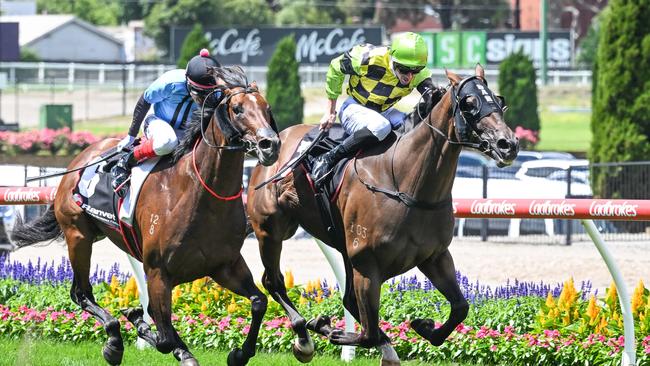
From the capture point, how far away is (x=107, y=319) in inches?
320

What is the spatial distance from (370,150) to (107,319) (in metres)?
2.05

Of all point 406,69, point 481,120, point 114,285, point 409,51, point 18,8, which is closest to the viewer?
point 481,120

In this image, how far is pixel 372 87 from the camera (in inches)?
314

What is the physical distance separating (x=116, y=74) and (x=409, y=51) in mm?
47172

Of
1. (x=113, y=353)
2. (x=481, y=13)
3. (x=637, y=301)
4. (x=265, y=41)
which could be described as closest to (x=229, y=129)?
(x=113, y=353)

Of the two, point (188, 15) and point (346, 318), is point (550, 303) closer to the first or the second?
point (346, 318)

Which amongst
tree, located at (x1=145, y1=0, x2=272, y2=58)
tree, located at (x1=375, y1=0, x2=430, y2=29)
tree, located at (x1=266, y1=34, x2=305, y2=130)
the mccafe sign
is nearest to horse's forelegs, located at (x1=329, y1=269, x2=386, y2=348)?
tree, located at (x1=266, y1=34, x2=305, y2=130)

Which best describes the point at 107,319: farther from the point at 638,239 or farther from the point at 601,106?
the point at 601,106

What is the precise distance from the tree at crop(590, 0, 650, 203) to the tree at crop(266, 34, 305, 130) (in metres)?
14.1

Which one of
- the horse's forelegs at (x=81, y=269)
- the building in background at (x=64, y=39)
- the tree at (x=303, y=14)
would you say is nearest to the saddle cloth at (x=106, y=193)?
the horse's forelegs at (x=81, y=269)

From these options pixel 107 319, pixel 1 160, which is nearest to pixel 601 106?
pixel 1 160

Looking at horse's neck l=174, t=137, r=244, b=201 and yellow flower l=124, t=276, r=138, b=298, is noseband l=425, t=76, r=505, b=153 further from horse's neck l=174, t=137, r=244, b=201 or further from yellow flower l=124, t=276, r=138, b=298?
yellow flower l=124, t=276, r=138, b=298

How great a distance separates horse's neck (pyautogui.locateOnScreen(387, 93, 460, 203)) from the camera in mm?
7090

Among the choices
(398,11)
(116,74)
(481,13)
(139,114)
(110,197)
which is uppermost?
(398,11)
